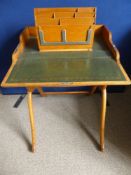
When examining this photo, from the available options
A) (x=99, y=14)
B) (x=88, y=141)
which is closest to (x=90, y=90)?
(x=88, y=141)

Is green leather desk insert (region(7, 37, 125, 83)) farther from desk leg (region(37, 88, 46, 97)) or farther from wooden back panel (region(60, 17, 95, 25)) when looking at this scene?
desk leg (region(37, 88, 46, 97))

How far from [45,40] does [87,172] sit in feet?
3.31

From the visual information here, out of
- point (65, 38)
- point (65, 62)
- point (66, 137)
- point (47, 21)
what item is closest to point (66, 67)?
point (65, 62)

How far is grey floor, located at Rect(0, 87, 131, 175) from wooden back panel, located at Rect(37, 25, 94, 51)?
0.72 m

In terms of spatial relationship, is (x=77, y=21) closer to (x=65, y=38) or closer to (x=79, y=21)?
(x=79, y=21)

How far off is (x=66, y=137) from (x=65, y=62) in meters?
0.68

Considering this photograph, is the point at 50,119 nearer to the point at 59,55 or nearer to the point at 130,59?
the point at 59,55

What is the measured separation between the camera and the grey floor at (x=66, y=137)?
1.38m

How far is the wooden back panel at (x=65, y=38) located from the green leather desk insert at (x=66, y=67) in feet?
0.15

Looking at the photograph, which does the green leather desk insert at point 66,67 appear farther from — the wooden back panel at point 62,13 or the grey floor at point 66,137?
the grey floor at point 66,137

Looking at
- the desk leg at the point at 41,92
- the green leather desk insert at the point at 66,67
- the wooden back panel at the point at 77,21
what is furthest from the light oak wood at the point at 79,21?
the desk leg at the point at 41,92

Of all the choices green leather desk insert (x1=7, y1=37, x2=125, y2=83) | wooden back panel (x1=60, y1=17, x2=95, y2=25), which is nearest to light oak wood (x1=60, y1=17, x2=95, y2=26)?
wooden back panel (x1=60, y1=17, x2=95, y2=25)

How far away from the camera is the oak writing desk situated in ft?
3.67

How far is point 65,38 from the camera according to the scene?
4.50 feet
